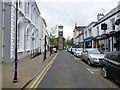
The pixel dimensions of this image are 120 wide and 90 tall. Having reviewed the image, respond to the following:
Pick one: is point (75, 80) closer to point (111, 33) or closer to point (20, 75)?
point (20, 75)

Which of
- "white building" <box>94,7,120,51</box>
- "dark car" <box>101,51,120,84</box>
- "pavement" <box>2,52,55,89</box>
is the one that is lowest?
"pavement" <box>2,52,55,89</box>

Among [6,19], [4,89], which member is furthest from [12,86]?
[6,19]

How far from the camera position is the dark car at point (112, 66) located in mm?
11075

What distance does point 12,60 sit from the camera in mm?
22797

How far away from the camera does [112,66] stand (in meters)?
11.9

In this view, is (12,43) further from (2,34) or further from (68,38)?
(68,38)

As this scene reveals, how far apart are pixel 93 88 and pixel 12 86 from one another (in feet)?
11.0

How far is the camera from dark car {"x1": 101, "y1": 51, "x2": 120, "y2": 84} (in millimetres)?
11075

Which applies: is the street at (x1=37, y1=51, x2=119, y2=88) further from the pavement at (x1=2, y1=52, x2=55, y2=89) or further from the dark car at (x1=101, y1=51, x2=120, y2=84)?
the pavement at (x1=2, y1=52, x2=55, y2=89)

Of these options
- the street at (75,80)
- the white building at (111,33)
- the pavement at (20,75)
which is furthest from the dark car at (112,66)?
the white building at (111,33)

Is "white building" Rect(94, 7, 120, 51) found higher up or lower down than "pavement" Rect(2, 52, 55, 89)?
higher up

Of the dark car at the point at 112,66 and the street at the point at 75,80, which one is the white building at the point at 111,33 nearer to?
the street at the point at 75,80

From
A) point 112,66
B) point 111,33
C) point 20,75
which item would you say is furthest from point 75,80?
point 111,33

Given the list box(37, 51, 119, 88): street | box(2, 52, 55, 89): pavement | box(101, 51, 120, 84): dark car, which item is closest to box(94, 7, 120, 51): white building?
box(37, 51, 119, 88): street
